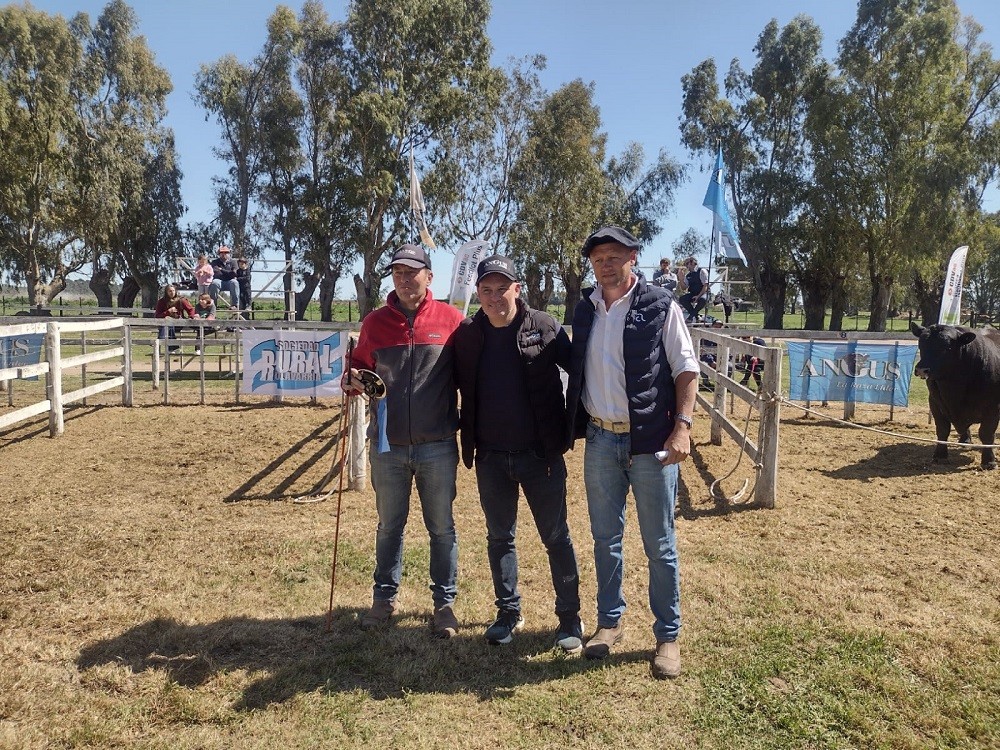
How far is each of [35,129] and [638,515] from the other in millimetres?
33002

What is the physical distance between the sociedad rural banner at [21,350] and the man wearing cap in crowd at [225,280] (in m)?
7.32

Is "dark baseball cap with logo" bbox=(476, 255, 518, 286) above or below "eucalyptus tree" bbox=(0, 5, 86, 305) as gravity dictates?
below

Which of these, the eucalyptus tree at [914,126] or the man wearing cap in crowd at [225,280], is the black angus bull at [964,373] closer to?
the man wearing cap in crowd at [225,280]

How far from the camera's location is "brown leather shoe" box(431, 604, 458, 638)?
3549mm

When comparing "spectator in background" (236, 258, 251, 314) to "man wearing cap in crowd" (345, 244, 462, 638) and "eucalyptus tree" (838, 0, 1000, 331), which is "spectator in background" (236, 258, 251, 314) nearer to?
"man wearing cap in crowd" (345, 244, 462, 638)

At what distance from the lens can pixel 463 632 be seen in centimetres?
363

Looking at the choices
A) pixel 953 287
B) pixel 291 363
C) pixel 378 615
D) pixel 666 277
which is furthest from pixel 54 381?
pixel 953 287

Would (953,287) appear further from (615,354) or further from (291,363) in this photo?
(615,354)

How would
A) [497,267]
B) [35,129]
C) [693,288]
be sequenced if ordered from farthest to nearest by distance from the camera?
[35,129] → [693,288] → [497,267]

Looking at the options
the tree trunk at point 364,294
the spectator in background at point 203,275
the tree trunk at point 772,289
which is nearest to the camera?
the spectator in background at point 203,275

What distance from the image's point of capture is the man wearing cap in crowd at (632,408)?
10.2 feet

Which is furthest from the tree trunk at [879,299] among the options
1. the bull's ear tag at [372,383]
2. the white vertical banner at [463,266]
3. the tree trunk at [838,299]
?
the bull's ear tag at [372,383]

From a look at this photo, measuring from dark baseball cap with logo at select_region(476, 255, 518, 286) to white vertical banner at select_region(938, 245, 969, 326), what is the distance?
11.4m

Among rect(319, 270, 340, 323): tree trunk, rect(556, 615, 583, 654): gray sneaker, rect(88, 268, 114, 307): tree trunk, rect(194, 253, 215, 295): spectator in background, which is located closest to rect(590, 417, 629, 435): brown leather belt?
rect(556, 615, 583, 654): gray sneaker
